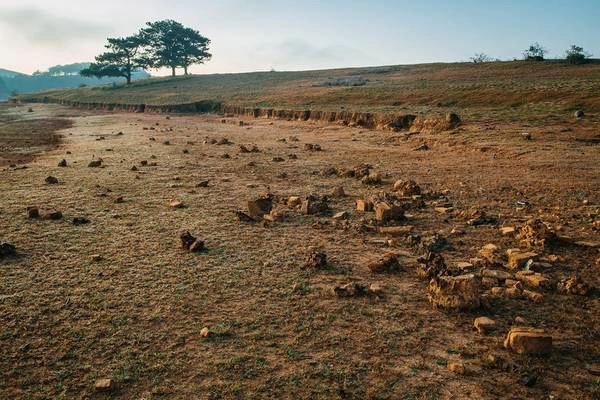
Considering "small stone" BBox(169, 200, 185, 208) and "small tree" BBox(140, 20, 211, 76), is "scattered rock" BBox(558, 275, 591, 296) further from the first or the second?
"small tree" BBox(140, 20, 211, 76)

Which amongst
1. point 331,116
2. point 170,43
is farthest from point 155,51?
point 331,116

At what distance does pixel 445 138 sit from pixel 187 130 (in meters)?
13.2

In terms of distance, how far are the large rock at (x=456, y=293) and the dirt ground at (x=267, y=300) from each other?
10 cm

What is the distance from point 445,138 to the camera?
14578mm

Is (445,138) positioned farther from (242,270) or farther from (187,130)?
(187,130)

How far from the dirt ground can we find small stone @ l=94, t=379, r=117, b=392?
5 centimetres

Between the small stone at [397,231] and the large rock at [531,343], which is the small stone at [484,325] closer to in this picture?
the large rock at [531,343]

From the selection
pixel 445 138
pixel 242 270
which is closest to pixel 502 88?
pixel 445 138

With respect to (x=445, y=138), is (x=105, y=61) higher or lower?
higher

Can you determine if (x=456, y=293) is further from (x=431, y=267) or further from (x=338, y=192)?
(x=338, y=192)

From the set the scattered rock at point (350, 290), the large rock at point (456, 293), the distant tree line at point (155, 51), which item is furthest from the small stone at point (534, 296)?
the distant tree line at point (155, 51)

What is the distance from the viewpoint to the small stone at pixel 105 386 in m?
3.30

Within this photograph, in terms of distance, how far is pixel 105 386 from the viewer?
3297 mm

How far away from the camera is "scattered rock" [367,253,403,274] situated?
527 cm
